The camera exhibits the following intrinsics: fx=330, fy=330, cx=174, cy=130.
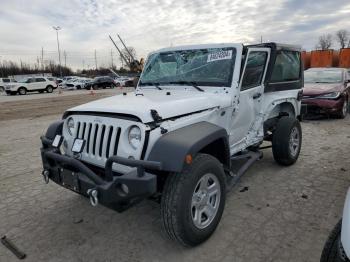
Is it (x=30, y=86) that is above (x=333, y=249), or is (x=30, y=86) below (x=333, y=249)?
above

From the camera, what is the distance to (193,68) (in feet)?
14.3

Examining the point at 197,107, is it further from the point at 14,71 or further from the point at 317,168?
the point at 14,71

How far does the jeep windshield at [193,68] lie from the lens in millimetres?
4137

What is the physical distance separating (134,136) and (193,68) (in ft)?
5.56

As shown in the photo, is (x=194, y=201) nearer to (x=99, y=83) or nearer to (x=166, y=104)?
(x=166, y=104)

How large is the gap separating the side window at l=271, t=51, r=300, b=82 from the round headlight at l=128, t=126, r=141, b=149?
2883 millimetres

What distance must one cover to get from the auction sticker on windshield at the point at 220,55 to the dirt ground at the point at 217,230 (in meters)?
1.82

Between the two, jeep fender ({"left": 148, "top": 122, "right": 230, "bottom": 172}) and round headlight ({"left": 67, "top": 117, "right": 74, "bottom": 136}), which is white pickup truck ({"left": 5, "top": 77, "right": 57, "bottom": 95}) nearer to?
round headlight ({"left": 67, "top": 117, "right": 74, "bottom": 136})

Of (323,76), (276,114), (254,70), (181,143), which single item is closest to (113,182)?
(181,143)

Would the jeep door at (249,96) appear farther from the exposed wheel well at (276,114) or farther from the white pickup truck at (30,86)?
the white pickup truck at (30,86)

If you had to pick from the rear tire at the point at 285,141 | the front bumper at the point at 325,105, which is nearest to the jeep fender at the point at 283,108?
the rear tire at the point at 285,141

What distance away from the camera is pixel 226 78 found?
4.07 metres

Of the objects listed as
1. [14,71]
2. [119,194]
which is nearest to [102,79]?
[119,194]

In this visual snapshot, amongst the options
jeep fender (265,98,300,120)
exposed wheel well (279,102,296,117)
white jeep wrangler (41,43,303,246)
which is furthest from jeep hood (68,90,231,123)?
exposed wheel well (279,102,296,117)
